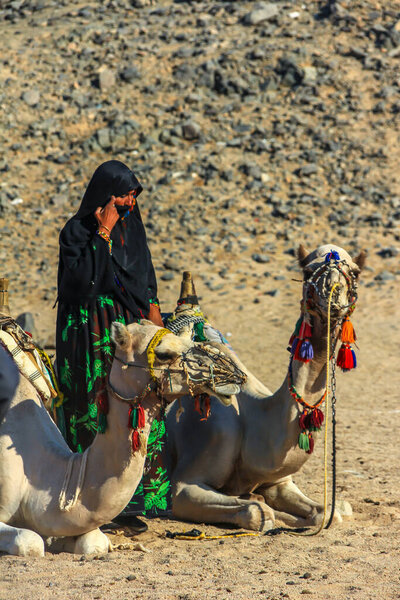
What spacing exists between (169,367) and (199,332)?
88.3 inches

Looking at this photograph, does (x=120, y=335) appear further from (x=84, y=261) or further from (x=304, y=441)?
(x=304, y=441)

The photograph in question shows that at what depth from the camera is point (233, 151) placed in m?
21.0

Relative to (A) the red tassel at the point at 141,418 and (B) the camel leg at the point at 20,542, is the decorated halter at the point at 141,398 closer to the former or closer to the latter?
(A) the red tassel at the point at 141,418

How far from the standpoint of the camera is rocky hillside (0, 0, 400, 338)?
60.9 ft

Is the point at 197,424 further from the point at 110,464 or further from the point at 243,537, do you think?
the point at 110,464

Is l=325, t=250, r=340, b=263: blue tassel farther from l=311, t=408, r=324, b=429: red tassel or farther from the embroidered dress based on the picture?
the embroidered dress

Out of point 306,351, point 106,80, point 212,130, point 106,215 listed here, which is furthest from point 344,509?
point 106,80

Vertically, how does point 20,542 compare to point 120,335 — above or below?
Answer: below

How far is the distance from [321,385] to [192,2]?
74.9ft

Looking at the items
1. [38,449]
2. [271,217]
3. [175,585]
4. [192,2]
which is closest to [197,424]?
[38,449]

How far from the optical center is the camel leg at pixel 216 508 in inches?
243

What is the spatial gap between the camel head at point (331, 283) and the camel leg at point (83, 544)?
1.91 m

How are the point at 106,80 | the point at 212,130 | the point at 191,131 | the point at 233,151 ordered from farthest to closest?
the point at 106,80 < the point at 212,130 < the point at 191,131 < the point at 233,151

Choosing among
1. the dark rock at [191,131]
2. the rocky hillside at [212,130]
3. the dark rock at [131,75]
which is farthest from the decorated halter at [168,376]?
the dark rock at [131,75]
